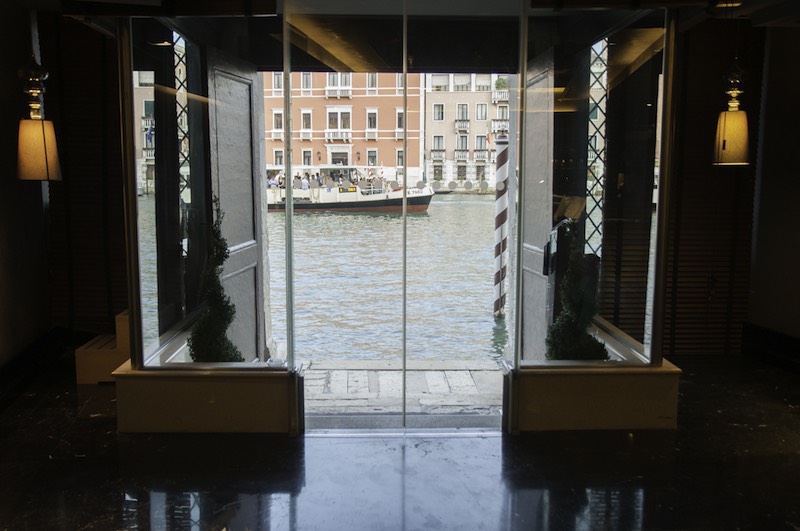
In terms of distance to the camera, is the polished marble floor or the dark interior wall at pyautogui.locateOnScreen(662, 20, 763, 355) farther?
the dark interior wall at pyautogui.locateOnScreen(662, 20, 763, 355)

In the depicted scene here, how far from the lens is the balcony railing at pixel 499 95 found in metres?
4.52

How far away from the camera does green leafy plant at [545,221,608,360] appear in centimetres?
437

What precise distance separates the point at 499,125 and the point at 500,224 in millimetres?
1186

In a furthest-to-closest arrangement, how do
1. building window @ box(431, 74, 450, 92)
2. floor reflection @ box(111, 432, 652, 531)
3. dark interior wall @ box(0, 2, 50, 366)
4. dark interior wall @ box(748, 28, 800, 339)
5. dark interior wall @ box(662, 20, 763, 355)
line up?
dark interior wall @ box(662, 20, 763, 355), dark interior wall @ box(748, 28, 800, 339), dark interior wall @ box(0, 2, 50, 366), building window @ box(431, 74, 450, 92), floor reflection @ box(111, 432, 652, 531)

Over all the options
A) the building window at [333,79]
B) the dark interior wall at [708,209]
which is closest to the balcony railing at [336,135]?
the building window at [333,79]

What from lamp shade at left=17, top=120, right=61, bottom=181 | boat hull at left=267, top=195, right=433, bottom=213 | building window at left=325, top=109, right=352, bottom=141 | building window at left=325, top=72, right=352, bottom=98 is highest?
building window at left=325, top=72, right=352, bottom=98

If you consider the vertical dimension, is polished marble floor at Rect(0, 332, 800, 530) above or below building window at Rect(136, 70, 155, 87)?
below

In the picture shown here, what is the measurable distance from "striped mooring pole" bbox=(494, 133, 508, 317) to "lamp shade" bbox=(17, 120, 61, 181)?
2.99m

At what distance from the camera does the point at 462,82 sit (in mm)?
5109

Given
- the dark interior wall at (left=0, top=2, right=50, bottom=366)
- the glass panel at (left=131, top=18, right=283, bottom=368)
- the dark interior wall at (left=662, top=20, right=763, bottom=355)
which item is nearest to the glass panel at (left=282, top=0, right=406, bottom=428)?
the glass panel at (left=131, top=18, right=283, bottom=368)

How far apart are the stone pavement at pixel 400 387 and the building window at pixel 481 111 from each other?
202 cm

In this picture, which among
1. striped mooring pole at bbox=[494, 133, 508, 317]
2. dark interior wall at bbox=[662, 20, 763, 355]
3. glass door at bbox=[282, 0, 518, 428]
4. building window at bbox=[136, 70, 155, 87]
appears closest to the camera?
building window at bbox=[136, 70, 155, 87]

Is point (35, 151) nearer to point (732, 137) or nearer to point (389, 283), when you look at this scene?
point (389, 283)

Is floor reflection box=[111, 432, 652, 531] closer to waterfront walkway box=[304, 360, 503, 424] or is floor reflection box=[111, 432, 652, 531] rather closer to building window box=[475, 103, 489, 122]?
waterfront walkway box=[304, 360, 503, 424]
